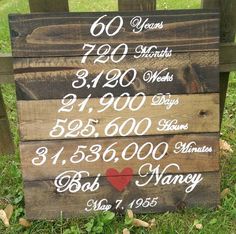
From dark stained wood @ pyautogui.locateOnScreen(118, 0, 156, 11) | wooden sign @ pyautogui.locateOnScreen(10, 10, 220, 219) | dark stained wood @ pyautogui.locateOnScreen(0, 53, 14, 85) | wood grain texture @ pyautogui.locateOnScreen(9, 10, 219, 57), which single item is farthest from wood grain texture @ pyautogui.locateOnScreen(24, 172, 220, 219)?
dark stained wood @ pyautogui.locateOnScreen(118, 0, 156, 11)

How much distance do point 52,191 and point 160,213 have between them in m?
0.62

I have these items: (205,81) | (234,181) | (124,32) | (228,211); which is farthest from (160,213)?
(124,32)

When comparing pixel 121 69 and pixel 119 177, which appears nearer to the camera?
pixel 121 69

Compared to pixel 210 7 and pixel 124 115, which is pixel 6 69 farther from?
pixel 210 7

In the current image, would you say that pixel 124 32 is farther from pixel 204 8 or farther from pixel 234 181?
pixel 234 181

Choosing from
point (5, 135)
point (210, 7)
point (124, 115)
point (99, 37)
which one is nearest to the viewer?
point (99, 37)

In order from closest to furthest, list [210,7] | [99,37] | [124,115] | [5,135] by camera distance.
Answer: [99,37], [124,115], [210,7], [5,135]

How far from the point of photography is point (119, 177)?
268 cm

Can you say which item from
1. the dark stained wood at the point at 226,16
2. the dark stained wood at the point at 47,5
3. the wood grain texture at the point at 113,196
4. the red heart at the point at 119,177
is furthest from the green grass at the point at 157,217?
the dark stained wood at the point at 47,5

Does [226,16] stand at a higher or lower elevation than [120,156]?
higher

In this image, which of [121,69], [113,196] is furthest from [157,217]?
[121,69]

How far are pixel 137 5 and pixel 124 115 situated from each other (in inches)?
23.1

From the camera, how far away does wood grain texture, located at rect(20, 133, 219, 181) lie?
2.62 metres

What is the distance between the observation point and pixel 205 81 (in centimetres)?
260
